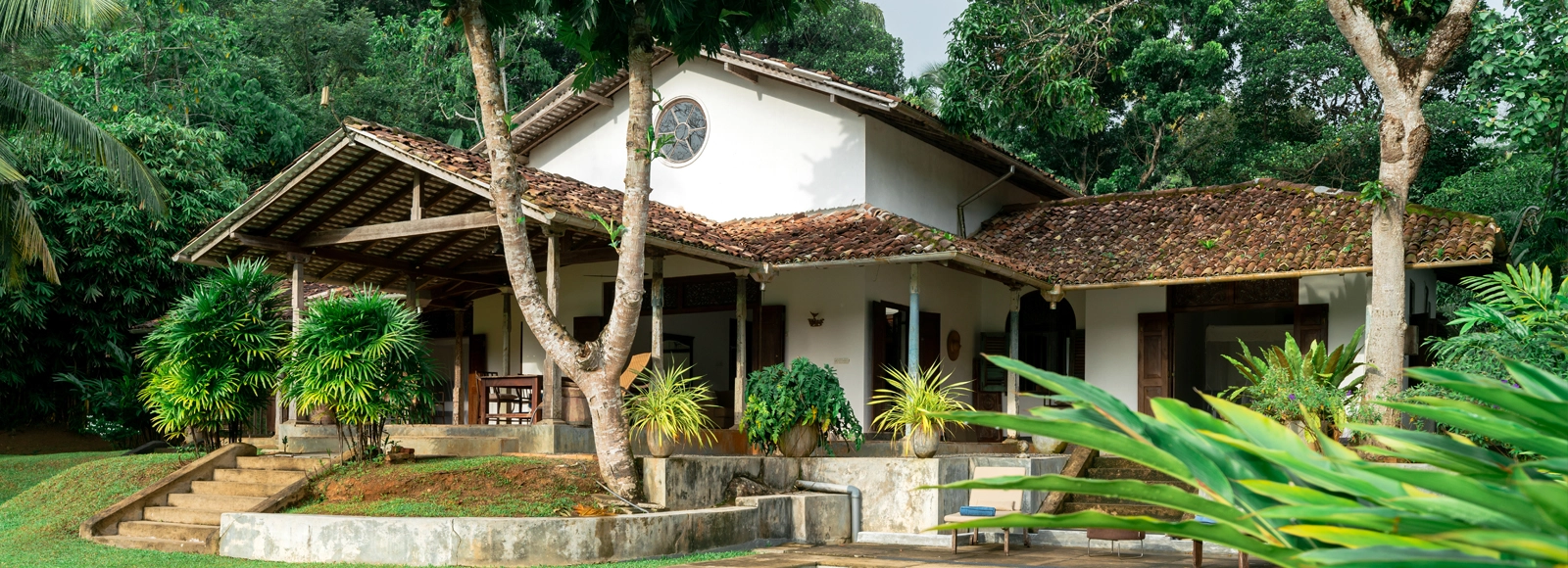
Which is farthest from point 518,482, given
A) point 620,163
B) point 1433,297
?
point 1433,297

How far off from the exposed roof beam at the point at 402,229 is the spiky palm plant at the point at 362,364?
3.33ft

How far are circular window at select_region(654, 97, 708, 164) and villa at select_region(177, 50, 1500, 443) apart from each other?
31 millimetres

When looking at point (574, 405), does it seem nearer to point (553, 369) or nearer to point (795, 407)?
point (553, 369)

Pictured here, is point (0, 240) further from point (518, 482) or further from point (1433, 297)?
point (1433, 297)

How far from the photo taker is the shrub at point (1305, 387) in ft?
34.4

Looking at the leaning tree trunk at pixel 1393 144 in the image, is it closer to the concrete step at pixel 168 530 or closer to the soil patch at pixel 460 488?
the soil patch at pixel 460 488

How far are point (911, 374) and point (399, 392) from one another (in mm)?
4830

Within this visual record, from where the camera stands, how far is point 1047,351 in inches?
620

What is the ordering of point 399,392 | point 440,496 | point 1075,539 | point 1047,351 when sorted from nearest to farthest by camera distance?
1. point 440,496
2. point 399,392
3. point 1075,539
4. point 1047,351

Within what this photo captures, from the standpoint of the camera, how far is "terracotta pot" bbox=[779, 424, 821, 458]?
1102cm

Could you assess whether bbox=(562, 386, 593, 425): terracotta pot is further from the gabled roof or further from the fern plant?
the gabled roof

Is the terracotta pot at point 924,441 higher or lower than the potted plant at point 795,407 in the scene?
lower

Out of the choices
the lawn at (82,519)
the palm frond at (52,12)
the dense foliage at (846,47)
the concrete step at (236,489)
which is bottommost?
the lawn at (82,519)

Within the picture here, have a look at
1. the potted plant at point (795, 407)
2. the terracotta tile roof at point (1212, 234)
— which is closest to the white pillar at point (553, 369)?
the potted plant at point (795, 407)
